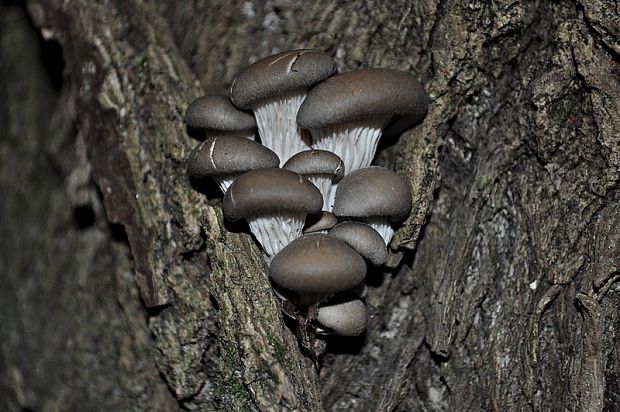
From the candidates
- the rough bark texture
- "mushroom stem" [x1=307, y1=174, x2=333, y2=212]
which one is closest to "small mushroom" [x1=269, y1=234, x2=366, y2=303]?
the rough bark texture

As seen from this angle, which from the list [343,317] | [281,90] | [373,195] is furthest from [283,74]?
[343,317]

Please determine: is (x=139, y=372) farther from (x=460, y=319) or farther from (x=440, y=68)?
(x=440, y=68)

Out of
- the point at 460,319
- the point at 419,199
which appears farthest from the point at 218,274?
the point at 460,319

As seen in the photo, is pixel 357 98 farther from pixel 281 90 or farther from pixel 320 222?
pixel 320 222

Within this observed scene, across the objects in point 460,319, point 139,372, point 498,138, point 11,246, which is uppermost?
point 498,138

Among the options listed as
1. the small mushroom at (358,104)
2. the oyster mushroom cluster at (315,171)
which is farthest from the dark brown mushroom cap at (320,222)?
the small mushroom at (358,104)

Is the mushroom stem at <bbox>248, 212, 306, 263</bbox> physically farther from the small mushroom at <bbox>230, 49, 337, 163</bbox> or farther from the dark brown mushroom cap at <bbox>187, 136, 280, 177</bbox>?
the small mushroom at <bbox>230, 49, 337, 163</bbox>
